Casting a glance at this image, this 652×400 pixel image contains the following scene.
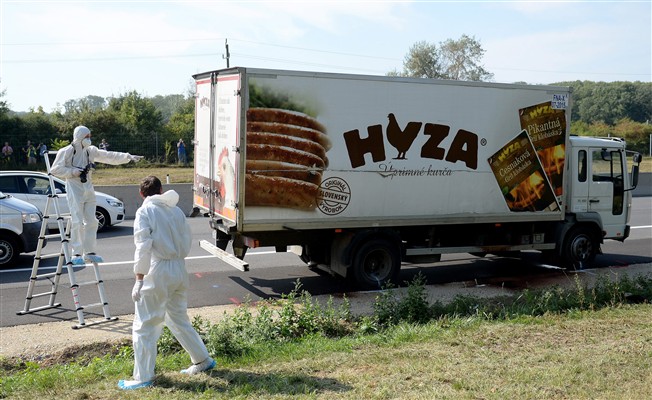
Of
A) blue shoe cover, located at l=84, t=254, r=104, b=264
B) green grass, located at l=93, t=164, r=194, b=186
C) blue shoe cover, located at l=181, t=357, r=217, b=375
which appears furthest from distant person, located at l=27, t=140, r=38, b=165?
blue shoe cover, located at l=181, t=357, r=217, b=375

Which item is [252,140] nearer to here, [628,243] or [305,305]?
[305,305]

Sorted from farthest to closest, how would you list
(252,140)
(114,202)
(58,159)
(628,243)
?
(114,202) → (628,243) → (252,140) → (58,159)

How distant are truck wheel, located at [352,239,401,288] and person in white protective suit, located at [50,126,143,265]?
385 centimetres

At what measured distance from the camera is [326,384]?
602cm

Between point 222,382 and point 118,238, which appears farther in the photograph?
point 118,238

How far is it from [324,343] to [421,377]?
1.48m

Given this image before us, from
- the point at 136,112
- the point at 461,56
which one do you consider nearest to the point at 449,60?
the point at 461,56

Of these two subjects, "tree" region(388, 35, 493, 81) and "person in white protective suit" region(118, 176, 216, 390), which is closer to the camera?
"person in white protective suit" region(118, 176, 216, 390)

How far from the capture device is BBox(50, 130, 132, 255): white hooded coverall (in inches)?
346

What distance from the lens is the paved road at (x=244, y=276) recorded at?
388 inches

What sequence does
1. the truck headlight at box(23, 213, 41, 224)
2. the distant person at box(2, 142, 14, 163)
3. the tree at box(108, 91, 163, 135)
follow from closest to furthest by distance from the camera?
the truck headlight at box(23, 213, 41, 224), the distant person at box(2, 142, 14, 163), the tree at box(108, 91, 163, 135)

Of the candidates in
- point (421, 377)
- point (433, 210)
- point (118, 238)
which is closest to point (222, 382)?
point (421, 377)

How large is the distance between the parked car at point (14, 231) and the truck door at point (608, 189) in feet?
34.4

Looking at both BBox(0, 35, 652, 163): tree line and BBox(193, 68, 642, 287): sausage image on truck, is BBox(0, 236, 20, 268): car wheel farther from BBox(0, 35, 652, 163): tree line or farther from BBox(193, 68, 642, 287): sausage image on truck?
BBox(0, 35, 652, 163): tree line
